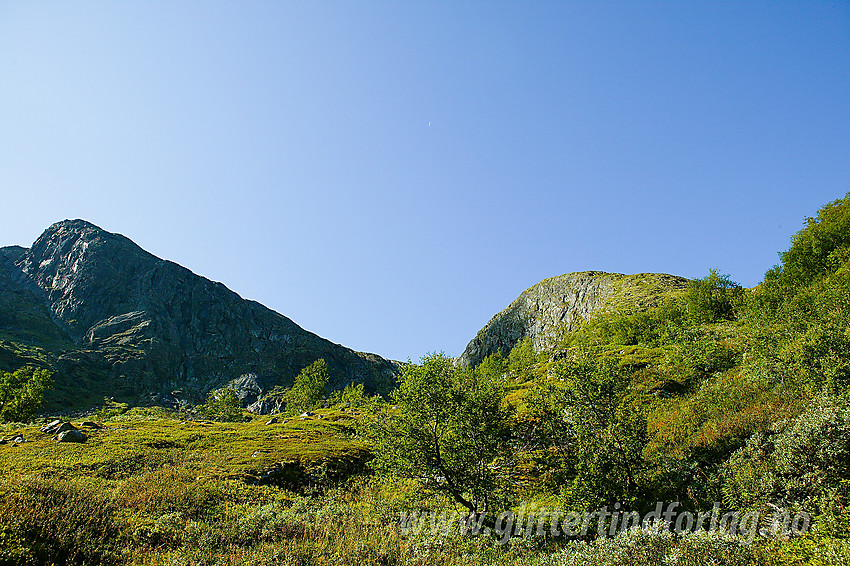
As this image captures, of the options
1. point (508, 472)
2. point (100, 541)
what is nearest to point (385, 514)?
point (508, 472)

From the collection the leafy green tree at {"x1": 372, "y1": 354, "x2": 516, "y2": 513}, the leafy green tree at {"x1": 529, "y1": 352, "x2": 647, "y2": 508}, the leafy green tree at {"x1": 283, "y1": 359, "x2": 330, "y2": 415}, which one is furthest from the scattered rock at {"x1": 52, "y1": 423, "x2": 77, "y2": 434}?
the leafy green tree at {"x1": 283, "y1": 359, "x2": 330, "y2": 415}

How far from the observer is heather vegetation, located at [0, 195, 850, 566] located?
13516 mm

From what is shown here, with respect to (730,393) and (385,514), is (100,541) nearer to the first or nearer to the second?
(385,514)

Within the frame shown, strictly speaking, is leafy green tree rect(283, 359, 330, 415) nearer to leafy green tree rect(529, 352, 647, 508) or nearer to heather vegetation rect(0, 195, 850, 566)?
heather vegetation rect(0, 195, 850, 566)

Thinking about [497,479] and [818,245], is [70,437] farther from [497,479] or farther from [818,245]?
[818,245]

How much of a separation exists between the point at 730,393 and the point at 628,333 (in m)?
67.8

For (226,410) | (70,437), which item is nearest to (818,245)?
(70,437)

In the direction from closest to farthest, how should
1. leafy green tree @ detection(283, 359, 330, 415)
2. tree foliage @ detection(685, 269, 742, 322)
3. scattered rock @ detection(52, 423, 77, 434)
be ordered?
scattered rock @ detection(52, 423, 77, 434) → tree foliage @ detection(685, 269, 742, 322) → leafy green tree @ detection(283, 359, 330, 415)

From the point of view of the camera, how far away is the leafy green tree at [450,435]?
20438mm

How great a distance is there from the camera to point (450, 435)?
21.1 m

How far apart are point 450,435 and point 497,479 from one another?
13.2ft

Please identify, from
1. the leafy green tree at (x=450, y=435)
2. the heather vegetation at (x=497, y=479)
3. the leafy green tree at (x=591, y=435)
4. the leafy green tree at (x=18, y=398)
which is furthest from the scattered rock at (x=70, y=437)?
the leafy green tree at (x=18, y=398)

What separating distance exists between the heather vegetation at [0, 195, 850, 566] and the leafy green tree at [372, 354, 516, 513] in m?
0.11

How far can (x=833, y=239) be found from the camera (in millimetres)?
64438
